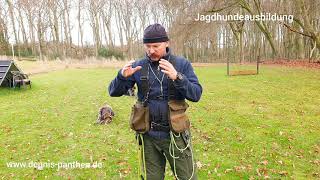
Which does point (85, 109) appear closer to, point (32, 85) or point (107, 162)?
point (107, 162)

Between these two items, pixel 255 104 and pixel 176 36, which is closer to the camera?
pixel 255 104

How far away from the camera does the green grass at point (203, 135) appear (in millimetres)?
6645

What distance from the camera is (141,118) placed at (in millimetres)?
3947

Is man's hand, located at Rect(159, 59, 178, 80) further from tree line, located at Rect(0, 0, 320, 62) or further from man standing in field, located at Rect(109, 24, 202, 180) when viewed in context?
tree line, located at Rect(0, 0, 320, 62)

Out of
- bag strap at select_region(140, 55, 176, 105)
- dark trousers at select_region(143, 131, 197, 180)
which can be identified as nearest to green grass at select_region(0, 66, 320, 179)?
dark trousers at select_region(143, 131, 197, 180)

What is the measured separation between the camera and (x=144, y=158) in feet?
13.5

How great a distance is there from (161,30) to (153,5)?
49.6 meters

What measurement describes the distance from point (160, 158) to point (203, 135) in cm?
483

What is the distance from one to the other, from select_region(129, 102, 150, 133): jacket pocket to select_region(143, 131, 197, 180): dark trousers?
15 cm

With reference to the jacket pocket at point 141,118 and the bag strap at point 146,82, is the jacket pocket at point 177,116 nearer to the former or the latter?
the bag strap at point 146,82

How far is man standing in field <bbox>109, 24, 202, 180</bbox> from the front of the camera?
379cm

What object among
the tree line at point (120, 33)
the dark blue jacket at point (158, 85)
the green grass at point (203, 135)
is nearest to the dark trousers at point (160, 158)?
the dark blue jacket at point (158, 85)

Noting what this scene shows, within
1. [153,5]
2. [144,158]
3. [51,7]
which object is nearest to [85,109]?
[144,158]

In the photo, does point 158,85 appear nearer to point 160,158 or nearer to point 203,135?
point 160,158
